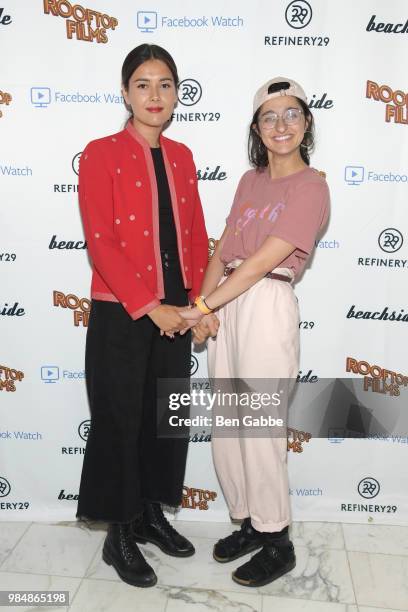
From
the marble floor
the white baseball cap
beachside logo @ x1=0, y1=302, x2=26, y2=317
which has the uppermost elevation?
the white baseball cap

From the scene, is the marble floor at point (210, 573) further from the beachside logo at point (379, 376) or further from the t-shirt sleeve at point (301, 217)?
the t-shirt sleeve at point (301, 217)

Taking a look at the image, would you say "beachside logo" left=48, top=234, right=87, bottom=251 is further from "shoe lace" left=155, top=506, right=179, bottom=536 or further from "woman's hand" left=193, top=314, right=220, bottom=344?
"shoe lace" left=155, top=506, right=179, bottom=536

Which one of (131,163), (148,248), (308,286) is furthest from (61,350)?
(308,286)

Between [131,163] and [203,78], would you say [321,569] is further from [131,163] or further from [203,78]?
[203,78]

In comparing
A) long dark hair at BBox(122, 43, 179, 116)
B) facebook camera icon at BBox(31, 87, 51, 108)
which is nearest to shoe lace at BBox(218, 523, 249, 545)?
long dark hair at BBox(122, 43, 179, 116)

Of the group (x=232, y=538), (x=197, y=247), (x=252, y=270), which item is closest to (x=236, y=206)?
(x=197, y=247)

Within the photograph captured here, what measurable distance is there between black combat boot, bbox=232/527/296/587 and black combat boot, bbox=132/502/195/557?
0.82 feet

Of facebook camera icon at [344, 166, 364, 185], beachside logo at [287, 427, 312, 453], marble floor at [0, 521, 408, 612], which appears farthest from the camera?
beachside logo at [287, 427, 312, 453]

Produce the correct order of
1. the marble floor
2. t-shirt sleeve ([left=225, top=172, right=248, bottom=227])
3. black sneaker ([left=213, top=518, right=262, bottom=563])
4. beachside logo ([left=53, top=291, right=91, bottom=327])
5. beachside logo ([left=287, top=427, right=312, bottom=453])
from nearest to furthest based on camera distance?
the marble floor
t-shirt sleeve ([left=225, top=172, right=248, bottom=227])
black sneaker ([left=213, top=518, right=262, bottom=563])
beachside logo ([left=53, top=291, right=91, bottom=327])
beachside logo ([left=287, top=427, right=312, bottom=453])

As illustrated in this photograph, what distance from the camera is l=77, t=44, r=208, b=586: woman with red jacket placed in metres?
1.89

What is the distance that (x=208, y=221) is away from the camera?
7.81ft

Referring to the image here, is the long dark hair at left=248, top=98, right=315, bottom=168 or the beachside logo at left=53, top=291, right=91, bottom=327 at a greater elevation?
the long dark hair at left=248, top=98, right=315, bottom=168

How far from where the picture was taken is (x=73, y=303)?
2418 millimetres

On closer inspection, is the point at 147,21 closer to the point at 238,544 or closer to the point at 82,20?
the point at 82,20
